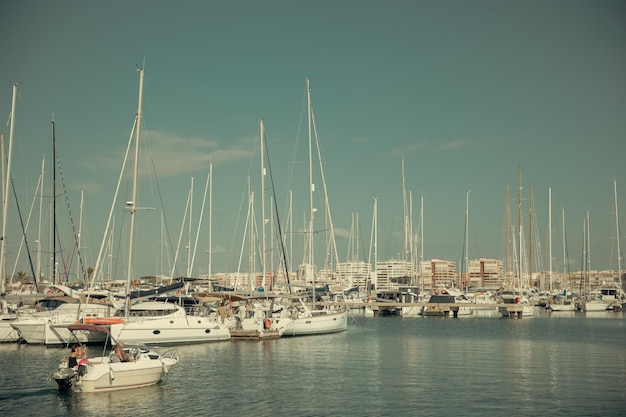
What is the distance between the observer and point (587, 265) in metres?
107

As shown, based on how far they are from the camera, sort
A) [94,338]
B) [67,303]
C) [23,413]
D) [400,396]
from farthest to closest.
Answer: [67,303]
[94,338]
[400,396]
[23,413]

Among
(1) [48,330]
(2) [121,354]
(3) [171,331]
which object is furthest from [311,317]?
(2) [121,354]

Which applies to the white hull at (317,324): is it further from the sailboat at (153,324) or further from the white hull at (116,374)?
the white hull at (116,374)

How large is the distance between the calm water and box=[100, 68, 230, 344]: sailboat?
1.18 meters

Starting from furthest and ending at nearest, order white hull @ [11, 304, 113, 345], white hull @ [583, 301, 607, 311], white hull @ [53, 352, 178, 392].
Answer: white hull @ [583, 301, 607, 311], white hull @ [11, 304, 113, 345], white hull @ [53, 352, 178, 392]

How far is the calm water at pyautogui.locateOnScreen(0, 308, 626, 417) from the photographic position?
85.5ft

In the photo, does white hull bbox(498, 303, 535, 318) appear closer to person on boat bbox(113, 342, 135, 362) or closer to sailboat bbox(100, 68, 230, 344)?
sailboat bbox(100, 68, 230, 344)

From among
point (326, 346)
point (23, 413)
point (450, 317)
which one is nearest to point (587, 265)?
point (450, 317)

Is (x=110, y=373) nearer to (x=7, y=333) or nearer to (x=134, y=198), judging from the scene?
(x=134, y=198)

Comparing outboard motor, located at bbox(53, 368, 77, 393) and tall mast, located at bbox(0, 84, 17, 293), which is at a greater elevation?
tall mast, located at bbox(0, 84, 17, 293)

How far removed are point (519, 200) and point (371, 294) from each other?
28.7m

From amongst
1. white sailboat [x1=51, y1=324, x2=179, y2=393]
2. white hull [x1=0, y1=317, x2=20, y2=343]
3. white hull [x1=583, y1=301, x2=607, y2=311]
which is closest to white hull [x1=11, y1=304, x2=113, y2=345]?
white hull [x1=0, y1=317, x2=20, y2=343]

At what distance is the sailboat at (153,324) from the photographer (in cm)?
4184

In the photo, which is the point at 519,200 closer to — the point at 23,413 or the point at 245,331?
the point at 245,331
